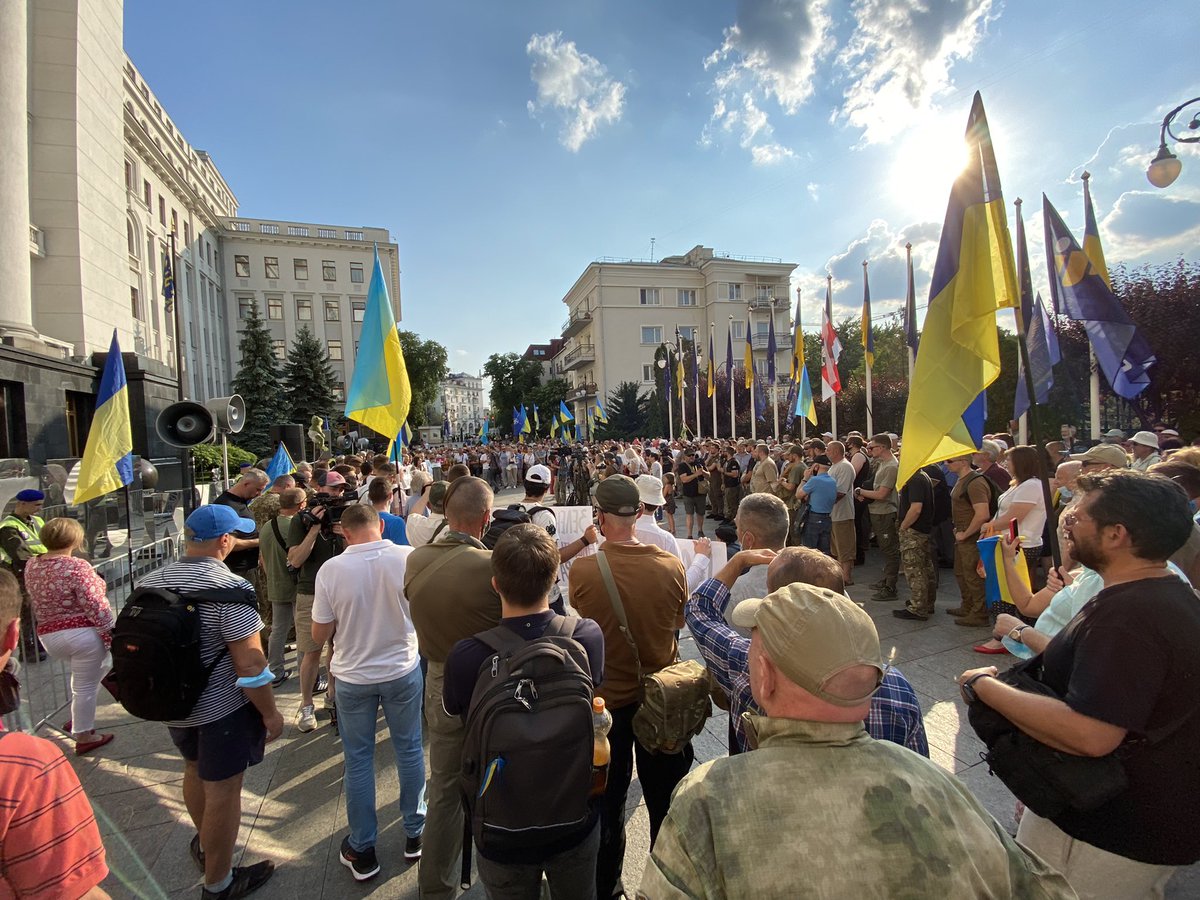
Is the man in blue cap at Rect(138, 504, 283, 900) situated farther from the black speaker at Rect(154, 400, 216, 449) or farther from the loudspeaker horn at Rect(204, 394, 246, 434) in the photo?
the black speaker at Rect(154, 400, 216, 449)

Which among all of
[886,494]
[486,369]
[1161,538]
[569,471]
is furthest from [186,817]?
[486,369]

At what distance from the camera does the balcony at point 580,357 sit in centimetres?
5572

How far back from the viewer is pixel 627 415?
48.1 metres

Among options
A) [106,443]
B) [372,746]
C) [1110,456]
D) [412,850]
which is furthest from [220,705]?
[106,443]

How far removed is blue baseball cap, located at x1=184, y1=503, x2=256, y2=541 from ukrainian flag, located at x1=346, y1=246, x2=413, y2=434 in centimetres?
272

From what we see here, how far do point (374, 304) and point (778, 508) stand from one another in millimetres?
4819

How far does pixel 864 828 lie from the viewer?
1032mm

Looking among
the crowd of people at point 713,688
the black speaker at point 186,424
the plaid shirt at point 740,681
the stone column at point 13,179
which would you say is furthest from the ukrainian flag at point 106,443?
the stone column at point 13,179

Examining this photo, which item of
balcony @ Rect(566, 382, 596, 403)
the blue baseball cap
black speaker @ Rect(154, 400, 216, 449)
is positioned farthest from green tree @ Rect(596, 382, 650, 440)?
the blue baseball cap

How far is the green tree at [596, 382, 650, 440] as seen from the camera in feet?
157

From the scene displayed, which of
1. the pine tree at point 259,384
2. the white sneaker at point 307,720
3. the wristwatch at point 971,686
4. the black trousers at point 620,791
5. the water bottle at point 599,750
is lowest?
the white sneaker at point 307,720

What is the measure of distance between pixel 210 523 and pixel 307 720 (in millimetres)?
2447

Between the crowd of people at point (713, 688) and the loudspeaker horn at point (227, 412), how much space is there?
428 cm

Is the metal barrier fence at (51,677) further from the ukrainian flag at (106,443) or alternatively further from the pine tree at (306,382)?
the pine tree at (306,382)
